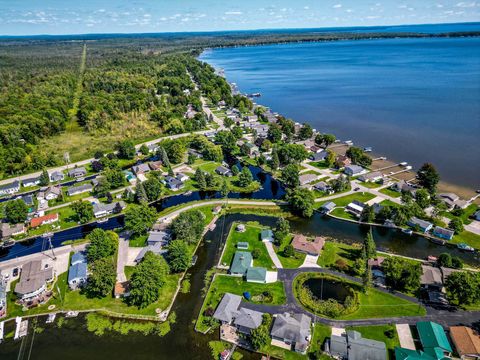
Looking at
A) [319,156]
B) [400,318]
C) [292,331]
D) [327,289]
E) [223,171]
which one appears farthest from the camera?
[319,156]

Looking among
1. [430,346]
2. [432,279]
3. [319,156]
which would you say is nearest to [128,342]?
[430,346]

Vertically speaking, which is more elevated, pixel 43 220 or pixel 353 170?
pixel 43 220

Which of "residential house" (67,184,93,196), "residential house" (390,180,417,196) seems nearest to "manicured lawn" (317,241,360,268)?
"residential house" (390,180,417,196)

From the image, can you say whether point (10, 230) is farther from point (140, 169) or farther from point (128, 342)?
point (128, 342)

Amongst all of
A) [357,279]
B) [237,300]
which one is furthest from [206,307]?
[357,279]

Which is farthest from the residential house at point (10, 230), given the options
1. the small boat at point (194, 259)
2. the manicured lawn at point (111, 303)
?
the small boat at point (194, 259)

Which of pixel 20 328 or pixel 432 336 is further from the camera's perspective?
pixel 20 328

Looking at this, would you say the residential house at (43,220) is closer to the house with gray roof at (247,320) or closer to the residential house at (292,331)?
the house with gray roof at (247,320)

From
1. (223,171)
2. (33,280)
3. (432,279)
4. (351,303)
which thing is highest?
(33,280)
